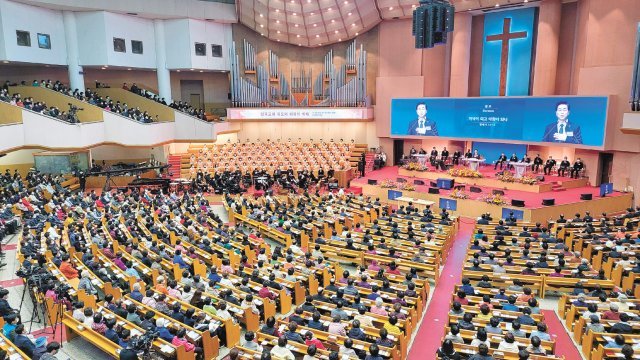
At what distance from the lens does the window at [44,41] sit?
2483cm

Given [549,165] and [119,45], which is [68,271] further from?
[549,165]

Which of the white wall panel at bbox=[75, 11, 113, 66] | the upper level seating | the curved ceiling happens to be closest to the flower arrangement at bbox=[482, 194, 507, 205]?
the curved ceiling

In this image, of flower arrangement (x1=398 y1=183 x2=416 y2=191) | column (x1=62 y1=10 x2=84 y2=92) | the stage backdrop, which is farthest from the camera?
column (x1=62 y1=10 x2=84 y2=92)

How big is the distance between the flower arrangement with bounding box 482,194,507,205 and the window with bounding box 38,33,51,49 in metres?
24.3

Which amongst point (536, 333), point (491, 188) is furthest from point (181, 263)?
point (491, 188)

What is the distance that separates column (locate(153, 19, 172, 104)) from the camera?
94.7ft

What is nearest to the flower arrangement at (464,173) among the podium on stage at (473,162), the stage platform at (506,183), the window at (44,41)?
the stage platform at (506,183)

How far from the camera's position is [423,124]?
1056 inches

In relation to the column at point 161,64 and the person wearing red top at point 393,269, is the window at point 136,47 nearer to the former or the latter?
the column at point 161,64

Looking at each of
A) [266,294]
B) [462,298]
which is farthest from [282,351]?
[462,298]

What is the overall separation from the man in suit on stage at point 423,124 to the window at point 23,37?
21.6m

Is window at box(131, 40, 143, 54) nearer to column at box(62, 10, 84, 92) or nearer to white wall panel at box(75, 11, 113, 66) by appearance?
white wall panel at box(75, 11, 113, 66)

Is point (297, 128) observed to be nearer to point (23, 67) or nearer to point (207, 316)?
point (23, 67)

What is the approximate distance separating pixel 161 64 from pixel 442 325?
25.5 metres
